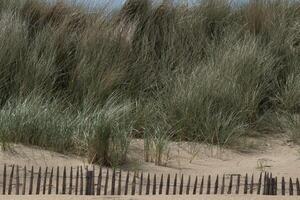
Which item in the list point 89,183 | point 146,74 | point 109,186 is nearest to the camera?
point 89,183

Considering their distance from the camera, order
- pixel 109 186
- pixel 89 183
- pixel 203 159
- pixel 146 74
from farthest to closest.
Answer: pixel 146 74, pixel 203 159, pixel 109 186, pixel 89 183

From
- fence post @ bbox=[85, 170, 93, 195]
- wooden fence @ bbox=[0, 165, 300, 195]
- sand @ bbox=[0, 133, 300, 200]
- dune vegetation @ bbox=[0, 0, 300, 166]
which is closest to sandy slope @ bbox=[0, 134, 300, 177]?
sand @ bbox=[0, 133, 300, 200]

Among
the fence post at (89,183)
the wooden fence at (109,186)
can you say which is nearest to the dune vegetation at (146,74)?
the wooden fence at (109,186)

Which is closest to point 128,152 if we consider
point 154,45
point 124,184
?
point 124,184

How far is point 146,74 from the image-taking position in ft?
28.9

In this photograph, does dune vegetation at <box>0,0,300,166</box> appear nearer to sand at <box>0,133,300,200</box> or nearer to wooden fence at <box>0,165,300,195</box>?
sand at <box>0,133,300,200</box>

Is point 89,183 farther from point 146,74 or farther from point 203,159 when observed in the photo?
point 146,74

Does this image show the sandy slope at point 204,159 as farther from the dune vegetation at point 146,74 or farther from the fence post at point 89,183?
the fence post at point 89,183

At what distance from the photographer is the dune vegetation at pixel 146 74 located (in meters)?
6.79

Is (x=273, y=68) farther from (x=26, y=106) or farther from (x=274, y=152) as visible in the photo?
(x=26, y=106)

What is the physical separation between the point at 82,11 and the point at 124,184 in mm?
4361

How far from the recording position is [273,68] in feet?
29.7

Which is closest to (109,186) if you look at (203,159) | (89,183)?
(89,183)

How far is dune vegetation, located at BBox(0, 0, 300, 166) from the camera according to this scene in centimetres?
679
